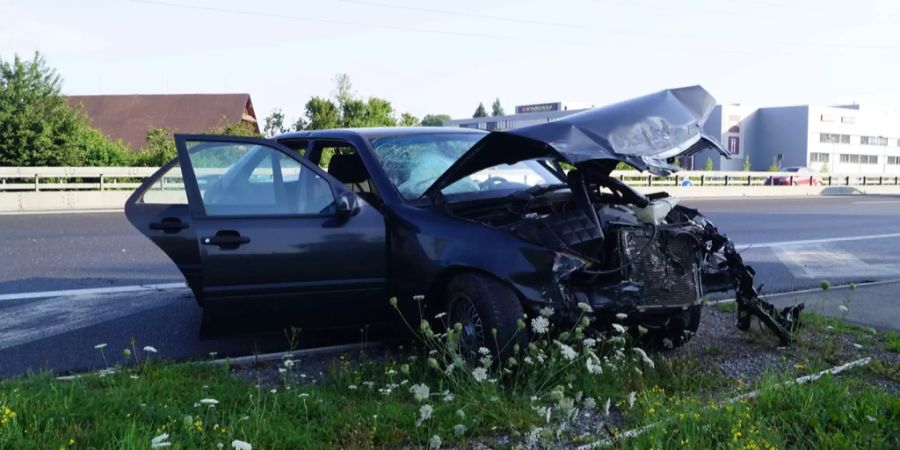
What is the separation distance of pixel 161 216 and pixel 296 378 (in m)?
1.65

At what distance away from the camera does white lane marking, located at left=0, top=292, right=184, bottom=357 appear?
217 inches

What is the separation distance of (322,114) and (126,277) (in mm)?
28144

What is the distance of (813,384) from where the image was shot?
4.03m

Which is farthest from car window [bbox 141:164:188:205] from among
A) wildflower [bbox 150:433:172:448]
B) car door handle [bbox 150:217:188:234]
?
wildflower [bbox 150:433:172:448]

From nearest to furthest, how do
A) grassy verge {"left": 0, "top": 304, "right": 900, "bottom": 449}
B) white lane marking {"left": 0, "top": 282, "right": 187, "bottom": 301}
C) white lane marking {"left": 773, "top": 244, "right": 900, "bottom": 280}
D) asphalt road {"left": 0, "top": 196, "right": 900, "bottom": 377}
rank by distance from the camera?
grassy verge {"left": 0, "top": 304, "right": 900, "bottom": 449} → asphalt road {"left": 0, "top": 196, "right": 900, "bottom": 377} → white lane marking {"left": 0, "top": 282, "right": 187, "bottom": 301} → white lane marking {"left": 773, "top": 244, "right": 900, "bottom": 280}

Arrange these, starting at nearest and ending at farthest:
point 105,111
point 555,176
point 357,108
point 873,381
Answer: point 873,381 → point 555,176 → point 357,108 → point 105,111

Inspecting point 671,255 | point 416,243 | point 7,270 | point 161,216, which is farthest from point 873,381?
point 7,270

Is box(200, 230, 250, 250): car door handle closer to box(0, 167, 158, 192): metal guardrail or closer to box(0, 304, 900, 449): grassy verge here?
box(0, 304, 900, 449): grassy verge

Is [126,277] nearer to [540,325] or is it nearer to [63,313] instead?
[63,313]

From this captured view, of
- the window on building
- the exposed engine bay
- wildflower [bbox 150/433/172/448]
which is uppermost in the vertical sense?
the window on building

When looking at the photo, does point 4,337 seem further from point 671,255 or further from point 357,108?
point 357,108

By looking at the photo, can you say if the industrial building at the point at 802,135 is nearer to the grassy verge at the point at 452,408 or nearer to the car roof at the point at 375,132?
the car roof at the point at 375,132

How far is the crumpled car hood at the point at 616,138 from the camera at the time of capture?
432 cm

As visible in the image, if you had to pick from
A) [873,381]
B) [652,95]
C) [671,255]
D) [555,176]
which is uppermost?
[652,95]
